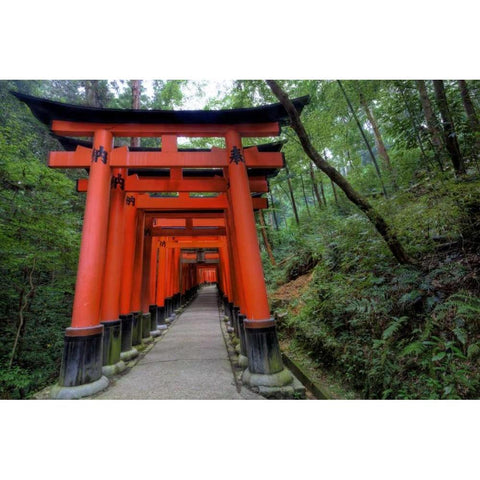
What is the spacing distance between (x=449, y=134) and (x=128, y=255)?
658 centimetres

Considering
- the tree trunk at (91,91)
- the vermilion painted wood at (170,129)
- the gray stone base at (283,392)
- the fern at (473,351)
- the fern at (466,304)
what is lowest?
the gray stone base at (283,392)

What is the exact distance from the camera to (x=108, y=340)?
477cm

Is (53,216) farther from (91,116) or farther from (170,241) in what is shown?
(170,241)

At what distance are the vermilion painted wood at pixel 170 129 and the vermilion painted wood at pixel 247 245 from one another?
22 cm

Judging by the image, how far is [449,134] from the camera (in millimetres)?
4387

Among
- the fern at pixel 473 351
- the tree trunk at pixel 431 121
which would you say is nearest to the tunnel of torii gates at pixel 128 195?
the fern at pixel 473 351

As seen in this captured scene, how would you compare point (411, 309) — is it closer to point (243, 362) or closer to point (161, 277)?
point (243, 362)

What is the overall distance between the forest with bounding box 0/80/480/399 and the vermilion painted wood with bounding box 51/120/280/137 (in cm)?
→ 77

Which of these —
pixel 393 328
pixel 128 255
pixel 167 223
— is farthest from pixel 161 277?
pixel 393 328

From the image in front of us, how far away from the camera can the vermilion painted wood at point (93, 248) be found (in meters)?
3.93

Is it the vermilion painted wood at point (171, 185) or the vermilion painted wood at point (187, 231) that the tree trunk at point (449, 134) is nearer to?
the vermilion painted wood at point (171, 185)

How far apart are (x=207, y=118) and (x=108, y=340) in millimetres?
4343

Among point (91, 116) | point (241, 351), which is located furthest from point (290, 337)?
point (91, 116)

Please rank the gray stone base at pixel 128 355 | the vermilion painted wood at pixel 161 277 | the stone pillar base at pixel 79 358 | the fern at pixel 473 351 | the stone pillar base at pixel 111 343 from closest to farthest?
1. the fern at pixel 473 351
2. the stone pillar base at pixel 79 358
3. the stone pillar base at pixel 111 343
4. the gray stone base at pixel 128 355
5. the vermilion painted wood at pixel 161 277
